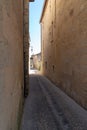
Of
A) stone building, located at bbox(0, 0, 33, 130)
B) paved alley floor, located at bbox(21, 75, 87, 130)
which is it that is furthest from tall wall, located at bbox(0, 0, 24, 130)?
paved alley floor, located at bbox(21, 75, 87, 130)

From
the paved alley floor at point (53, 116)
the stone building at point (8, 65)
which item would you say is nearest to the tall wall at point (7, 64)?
the stone building at point (8, 65)

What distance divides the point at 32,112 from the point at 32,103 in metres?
1.28

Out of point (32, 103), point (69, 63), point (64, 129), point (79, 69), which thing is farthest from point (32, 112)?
point (69, 63)

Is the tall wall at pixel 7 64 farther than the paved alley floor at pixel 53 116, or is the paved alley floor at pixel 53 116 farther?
the paved alley floor at pixel 53 116

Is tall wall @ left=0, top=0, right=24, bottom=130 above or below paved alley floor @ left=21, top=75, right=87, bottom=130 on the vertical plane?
above

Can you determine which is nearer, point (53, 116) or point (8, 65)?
point (8, 65)

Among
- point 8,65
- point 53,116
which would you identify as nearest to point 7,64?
point 8,65

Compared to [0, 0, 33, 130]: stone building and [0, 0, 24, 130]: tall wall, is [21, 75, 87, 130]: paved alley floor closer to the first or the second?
[0, 0, 33, 130]: stone building

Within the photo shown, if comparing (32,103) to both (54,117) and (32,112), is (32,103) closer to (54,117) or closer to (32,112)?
(32,112)

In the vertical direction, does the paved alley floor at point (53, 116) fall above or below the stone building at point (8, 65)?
below

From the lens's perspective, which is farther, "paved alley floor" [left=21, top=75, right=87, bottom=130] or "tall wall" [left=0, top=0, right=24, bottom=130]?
"paved alley floor" [left=21, top=75, right=87, bottom=130]

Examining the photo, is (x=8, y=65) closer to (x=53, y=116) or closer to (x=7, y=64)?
(x=7, y=64)

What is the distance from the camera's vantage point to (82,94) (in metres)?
6.97

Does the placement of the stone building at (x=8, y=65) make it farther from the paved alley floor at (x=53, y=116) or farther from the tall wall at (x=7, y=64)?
the paved alley floor at (x=53, y=116)
